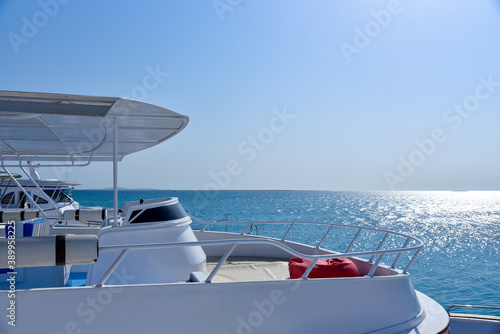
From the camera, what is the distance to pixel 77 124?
5.81 m

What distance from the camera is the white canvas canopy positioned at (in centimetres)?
404

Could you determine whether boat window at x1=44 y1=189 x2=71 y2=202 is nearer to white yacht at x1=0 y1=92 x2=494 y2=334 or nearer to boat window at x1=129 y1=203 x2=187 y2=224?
white yacht at x1=0 y1=92 x2=494 y2=334

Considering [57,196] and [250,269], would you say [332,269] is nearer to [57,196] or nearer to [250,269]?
[250,269]

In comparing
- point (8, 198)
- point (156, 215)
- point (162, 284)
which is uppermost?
point (156, 215)

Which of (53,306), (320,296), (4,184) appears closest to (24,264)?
(53,306)

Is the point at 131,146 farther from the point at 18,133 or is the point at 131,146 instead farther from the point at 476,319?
the point at 476,319

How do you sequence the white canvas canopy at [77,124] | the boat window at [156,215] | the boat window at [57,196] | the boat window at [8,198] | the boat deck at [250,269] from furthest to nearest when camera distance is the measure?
the boat window at [57,196], the boat window at [8,198], the boat deck at [250,269], the boat window at [156,215], the white canvas canopy at [77,124]

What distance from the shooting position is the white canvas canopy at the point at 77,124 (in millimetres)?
4039

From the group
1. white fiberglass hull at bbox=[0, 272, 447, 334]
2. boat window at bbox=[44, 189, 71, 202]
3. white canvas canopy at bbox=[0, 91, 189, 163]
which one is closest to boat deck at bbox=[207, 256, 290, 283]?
white fiberglass hull at bbox=[0, 272, 447, 334]

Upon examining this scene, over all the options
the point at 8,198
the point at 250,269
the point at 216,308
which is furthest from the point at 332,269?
the point at 8,198

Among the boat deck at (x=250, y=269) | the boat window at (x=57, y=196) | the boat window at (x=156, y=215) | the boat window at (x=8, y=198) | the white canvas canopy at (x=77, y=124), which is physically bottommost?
the boat window at (x=57, y=196)

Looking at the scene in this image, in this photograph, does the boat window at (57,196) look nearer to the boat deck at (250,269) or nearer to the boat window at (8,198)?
the boat window at (8,198)

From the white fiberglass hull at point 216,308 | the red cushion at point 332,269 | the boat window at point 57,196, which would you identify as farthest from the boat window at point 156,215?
the boat window at point 57,196

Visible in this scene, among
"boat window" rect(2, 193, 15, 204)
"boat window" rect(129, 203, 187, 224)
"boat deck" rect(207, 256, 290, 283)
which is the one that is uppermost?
"boat window" rect(129, 203, 187, 224)
